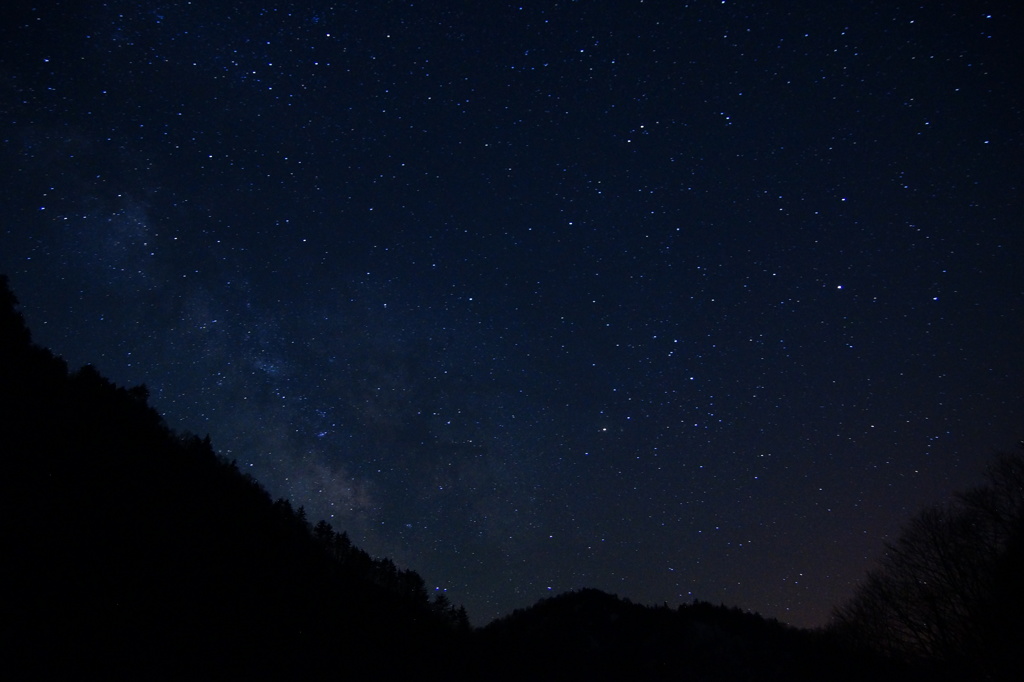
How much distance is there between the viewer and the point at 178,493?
88.6ft

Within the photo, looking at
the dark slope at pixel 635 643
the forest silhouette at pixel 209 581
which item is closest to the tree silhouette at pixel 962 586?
the forest silhouette at pixel 209 581

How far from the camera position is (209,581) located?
72.9 ft

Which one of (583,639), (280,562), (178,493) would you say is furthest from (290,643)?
(583,639)

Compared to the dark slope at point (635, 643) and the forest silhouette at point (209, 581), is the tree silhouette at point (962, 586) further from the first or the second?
the dark slope at point (635, 643)

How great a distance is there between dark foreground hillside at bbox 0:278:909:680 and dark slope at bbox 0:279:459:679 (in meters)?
0.07

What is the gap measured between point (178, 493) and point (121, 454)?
384cm

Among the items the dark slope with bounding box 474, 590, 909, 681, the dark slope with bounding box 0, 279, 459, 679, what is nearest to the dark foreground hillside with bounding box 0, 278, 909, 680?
the dark slope with bounding box 0, 279, 459, 679

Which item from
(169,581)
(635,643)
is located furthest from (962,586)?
(635,643)

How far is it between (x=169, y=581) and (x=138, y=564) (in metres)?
1.54

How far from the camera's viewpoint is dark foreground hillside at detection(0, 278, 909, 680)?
1458 cm

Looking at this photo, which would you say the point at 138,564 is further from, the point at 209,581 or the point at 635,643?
the point at 635,643

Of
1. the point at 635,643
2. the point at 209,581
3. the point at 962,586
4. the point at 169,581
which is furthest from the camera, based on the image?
the point at 635,643

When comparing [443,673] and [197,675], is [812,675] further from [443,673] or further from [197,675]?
[197,675]

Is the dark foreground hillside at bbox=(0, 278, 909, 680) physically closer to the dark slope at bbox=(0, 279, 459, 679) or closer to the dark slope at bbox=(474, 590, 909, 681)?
the dark slope at bbox=(0, 279, 459, 679)
